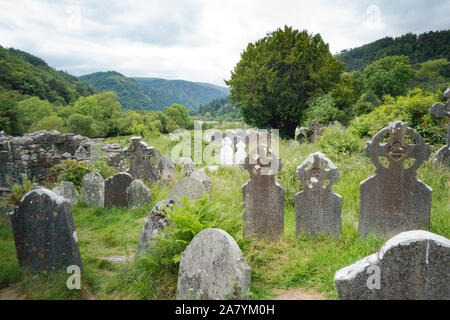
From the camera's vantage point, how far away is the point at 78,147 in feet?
53.0

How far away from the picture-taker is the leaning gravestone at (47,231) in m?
3.50

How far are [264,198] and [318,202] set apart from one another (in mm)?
938

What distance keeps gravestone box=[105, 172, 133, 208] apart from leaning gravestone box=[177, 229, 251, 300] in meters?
4.63

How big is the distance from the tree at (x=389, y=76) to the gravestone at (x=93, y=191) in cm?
2703

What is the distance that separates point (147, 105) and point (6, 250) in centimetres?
6114

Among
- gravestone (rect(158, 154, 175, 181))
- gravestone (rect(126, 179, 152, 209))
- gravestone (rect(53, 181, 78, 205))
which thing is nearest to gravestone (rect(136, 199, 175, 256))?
gravestone (rect(126, 179, 152, 209))

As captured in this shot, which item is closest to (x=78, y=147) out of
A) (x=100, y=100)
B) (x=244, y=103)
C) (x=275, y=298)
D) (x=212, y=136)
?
(x=212, y=136)

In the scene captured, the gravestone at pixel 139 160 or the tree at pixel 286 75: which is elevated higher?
the tree at pixel 286 75

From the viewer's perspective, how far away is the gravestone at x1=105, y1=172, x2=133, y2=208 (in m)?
7.03

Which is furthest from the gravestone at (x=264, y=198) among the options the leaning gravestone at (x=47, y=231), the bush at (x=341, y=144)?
the bush at (x=341, y=144)

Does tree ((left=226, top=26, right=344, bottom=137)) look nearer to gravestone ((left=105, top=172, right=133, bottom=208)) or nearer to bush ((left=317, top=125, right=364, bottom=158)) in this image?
bush ((left=317, top=125, right=364, bottom=158))

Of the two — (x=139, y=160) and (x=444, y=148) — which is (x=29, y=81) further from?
(x=444, y=148)

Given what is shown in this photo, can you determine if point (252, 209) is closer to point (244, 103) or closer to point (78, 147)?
point (78, 147)

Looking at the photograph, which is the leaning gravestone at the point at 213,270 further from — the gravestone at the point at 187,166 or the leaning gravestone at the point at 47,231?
the gravestone at the point at 187,166
